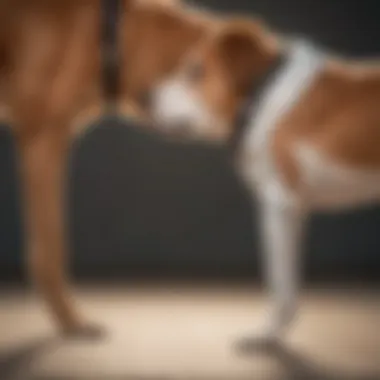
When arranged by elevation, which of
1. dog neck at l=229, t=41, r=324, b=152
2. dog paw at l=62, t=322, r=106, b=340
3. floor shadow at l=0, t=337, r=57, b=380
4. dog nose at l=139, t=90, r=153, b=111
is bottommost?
floor shadow at l=0, t=337, r=57, b=380

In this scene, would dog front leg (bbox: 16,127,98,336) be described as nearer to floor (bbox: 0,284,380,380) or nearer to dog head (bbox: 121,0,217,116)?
floor (bbox: 0,284,380,380)

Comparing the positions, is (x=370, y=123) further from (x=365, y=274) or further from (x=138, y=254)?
(x=138, y=254)

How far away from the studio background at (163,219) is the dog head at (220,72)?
98mm

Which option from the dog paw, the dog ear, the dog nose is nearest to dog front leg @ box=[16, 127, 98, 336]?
the dog paw

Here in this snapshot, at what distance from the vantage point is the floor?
1.12 metres

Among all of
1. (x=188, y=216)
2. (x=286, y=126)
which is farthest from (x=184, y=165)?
(x=286, y=126)

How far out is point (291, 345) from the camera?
45.6 inches

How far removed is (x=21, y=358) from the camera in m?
1.14

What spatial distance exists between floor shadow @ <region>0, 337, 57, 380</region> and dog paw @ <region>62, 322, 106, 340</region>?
0.8 inches

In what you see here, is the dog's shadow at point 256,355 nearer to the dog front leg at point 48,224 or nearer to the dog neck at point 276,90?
the dog front leg at point 48,224

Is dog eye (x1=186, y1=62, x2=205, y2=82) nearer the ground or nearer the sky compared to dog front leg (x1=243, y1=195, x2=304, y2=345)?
nearer the sky

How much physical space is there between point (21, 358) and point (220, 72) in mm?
440

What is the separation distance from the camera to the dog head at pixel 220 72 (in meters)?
1.14

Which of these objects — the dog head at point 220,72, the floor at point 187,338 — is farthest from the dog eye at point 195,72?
the floor at point 187,338
